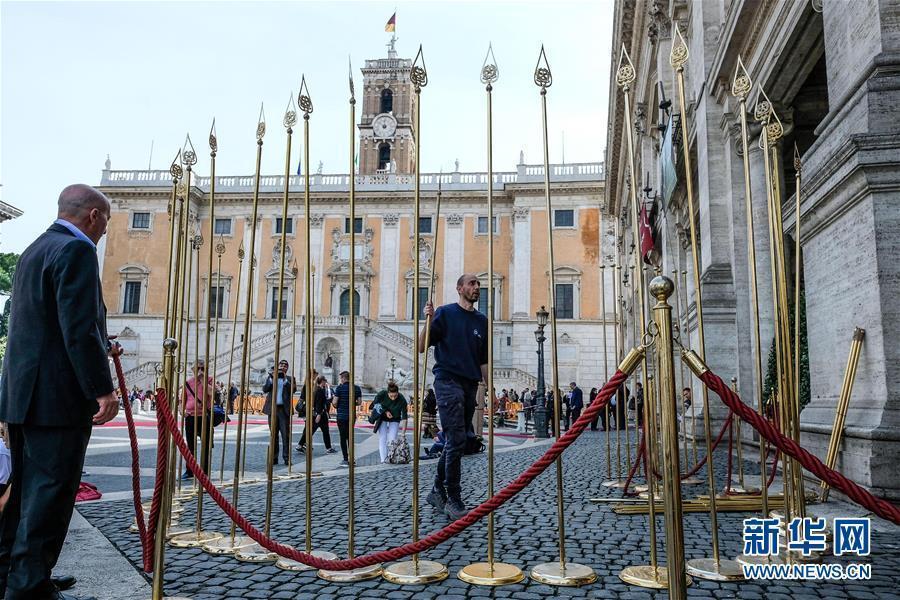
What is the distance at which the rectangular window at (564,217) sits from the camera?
124 feet

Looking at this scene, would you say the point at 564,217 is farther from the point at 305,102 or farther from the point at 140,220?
the point at 305,102

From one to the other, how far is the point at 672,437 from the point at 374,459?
27.2ft

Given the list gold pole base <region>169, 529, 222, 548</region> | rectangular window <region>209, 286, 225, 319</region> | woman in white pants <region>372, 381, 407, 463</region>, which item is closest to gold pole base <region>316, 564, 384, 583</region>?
gold pole base <region>169, 529, 222, 548</region>

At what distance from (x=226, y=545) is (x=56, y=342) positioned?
192 centimetres

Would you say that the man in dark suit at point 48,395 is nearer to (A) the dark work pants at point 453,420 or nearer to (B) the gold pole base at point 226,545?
(B) the gold pole base at point 226,545

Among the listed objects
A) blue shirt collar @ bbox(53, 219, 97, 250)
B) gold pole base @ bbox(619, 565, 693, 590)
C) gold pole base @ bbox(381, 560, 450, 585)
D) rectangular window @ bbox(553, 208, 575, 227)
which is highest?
rectangular window @ bbox(553, 208, 575, 227)

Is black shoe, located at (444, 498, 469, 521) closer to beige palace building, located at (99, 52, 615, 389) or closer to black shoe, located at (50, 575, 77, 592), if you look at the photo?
black shoe, located at (50, 575, 77, 592)

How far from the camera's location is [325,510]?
18.0 ft

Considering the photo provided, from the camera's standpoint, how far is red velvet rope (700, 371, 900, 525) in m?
2.42

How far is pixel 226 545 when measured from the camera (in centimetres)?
421

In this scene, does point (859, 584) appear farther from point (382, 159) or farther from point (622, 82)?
point (382, 159)

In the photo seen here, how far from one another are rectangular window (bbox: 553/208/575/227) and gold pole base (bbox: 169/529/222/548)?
3436 centimetres

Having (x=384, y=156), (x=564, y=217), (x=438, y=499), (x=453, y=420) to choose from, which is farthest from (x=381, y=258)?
(x=453, y=420)

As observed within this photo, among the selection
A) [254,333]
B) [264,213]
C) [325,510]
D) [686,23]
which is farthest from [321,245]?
[325,510]
